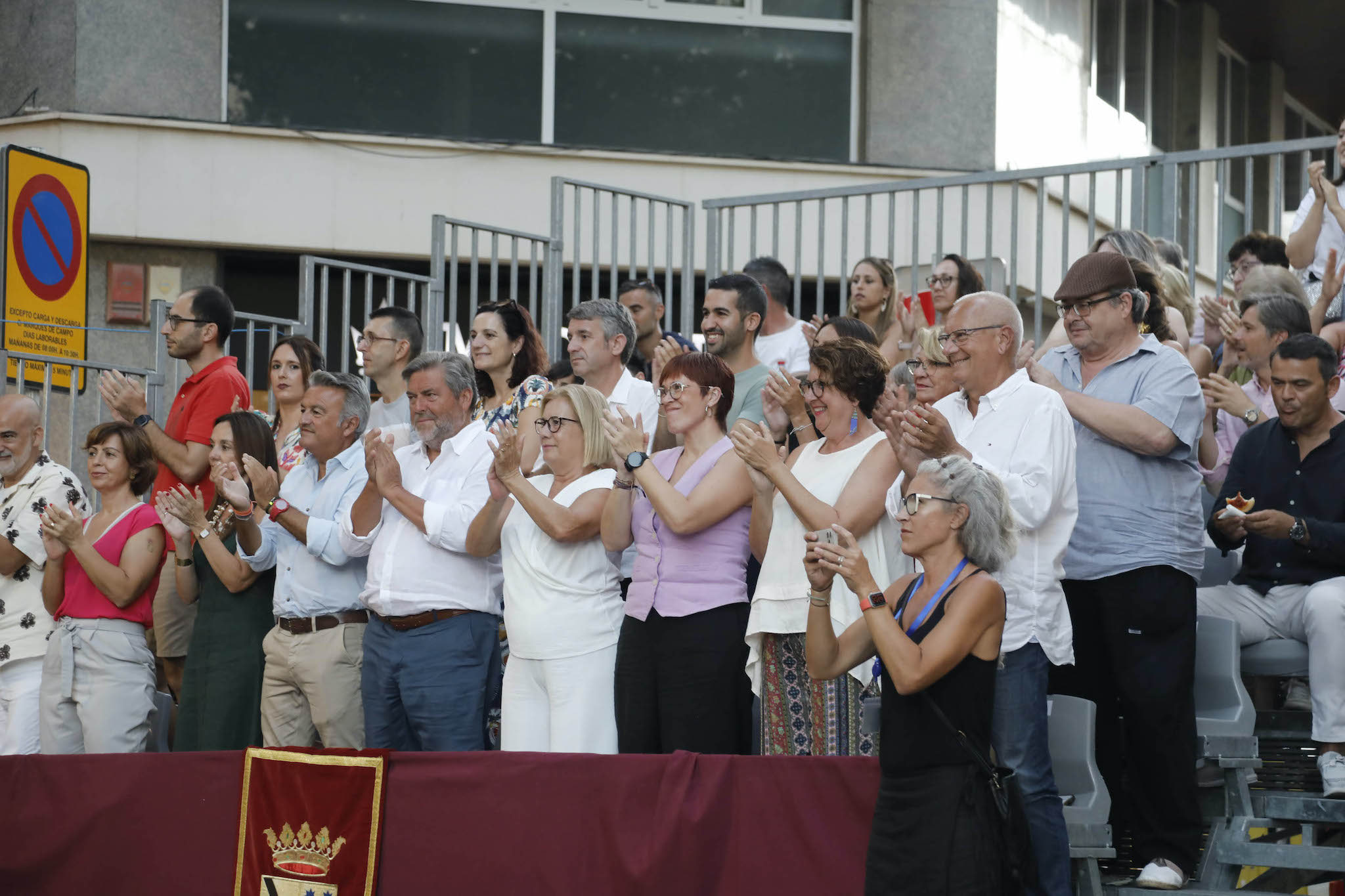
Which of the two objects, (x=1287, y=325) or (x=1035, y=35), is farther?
(x=1035, y=35)

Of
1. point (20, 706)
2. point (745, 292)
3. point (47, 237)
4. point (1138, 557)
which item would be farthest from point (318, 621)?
point (1138, 557)

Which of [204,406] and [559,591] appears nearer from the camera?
[559,591]

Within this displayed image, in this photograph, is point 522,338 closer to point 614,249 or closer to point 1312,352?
point 614,249

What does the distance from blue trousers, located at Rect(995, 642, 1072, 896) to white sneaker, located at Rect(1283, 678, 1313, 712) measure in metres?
1.74

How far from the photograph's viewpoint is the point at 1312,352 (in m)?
6.08

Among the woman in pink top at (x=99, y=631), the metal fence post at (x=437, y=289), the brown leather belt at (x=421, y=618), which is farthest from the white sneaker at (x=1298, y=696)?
the metal fence post at (x=437, y=289)

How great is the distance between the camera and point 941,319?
7.93 meters

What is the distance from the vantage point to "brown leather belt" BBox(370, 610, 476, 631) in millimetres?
6242

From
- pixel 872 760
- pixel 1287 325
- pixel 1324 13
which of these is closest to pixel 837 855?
pixel 872 760

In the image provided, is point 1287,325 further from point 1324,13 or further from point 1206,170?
point 1324,13

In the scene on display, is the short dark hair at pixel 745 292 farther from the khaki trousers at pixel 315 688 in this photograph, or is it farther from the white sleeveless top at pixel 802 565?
the khaki trousers at pixel 315 688

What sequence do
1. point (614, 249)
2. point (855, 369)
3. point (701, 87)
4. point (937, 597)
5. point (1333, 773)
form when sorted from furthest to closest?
point (701, 87), point (614, 249), point (855, 369), point (1333, 773), point (937, 597)

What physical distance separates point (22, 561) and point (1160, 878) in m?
5.01

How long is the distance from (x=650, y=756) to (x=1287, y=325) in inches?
138
